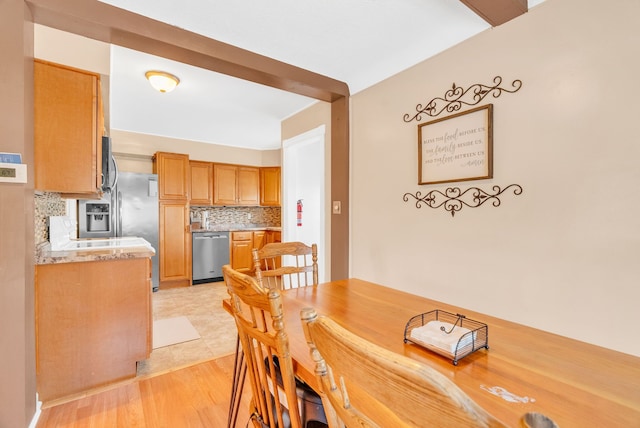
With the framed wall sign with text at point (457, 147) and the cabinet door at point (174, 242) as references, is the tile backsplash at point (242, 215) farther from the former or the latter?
the framed wall sign with text at point (457, 147)

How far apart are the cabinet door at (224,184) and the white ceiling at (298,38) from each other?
1922mm

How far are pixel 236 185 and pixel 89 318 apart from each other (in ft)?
12.0

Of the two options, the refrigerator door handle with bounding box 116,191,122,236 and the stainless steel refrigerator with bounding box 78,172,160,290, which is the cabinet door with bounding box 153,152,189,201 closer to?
the stainless steel refrigerator with bounding box 78,172,160,290

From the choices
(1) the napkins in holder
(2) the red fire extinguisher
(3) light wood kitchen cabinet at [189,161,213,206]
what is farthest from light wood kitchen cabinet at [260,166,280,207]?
(1) the napkins in holder

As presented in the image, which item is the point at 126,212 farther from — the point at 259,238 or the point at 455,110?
the point at 455,110

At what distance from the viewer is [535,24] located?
152 cm

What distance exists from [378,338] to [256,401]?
50 cm

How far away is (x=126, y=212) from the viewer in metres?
4.08

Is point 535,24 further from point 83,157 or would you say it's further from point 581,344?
point 83,157

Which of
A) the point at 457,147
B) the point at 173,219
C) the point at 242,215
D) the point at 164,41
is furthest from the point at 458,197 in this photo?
the point at 242,215

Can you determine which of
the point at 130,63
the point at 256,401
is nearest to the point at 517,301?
the point at 256,401

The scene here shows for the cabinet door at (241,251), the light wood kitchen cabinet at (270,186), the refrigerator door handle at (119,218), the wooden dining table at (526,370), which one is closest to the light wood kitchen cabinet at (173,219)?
the refrigerator door handle at (119,218)

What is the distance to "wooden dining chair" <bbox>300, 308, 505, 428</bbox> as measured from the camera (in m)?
0.36

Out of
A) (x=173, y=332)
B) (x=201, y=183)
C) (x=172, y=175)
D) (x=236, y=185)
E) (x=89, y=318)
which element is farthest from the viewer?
(x=236, y=185)
